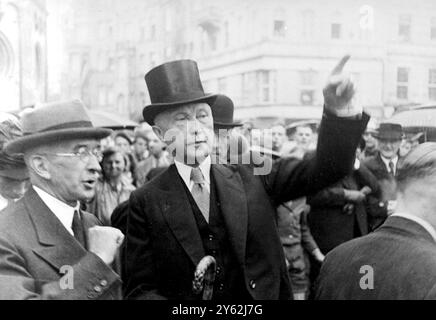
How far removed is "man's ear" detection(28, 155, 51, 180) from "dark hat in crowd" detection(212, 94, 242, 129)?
0.88m

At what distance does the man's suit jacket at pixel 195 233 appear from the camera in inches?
75.7

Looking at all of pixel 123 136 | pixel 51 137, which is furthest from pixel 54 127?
pixel 123 136

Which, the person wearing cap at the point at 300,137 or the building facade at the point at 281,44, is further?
A: the person wearing cap at the point at 300,137

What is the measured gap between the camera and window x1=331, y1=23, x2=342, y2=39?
2557mm

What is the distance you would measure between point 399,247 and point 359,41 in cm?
125

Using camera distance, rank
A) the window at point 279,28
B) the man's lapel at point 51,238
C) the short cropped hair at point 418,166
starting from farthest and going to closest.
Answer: the window at point 279,28, the man's lapel at point 51,238, the short cropped hair at point 418,166

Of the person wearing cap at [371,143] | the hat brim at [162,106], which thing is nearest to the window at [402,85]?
the person wearing cap at [371,143]

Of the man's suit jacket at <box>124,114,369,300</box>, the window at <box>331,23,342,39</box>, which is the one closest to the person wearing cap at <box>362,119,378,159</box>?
the window at <box>331,23,342,39</box>

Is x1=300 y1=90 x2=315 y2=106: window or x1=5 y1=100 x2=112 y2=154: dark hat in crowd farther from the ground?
x1=300 y1=90 x2=315 y2=106: window

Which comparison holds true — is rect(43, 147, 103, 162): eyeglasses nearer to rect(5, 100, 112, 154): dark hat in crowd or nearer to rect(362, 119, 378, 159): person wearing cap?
rect(5, 100, 112, 154): dark hat in crowd

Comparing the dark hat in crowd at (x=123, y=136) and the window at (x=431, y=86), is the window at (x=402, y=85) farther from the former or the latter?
the dark hat in crowd at (x=123, y=136)

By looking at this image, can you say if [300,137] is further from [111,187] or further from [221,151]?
[111,187]

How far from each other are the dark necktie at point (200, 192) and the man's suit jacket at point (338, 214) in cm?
73

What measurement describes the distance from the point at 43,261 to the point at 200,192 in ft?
1.81
